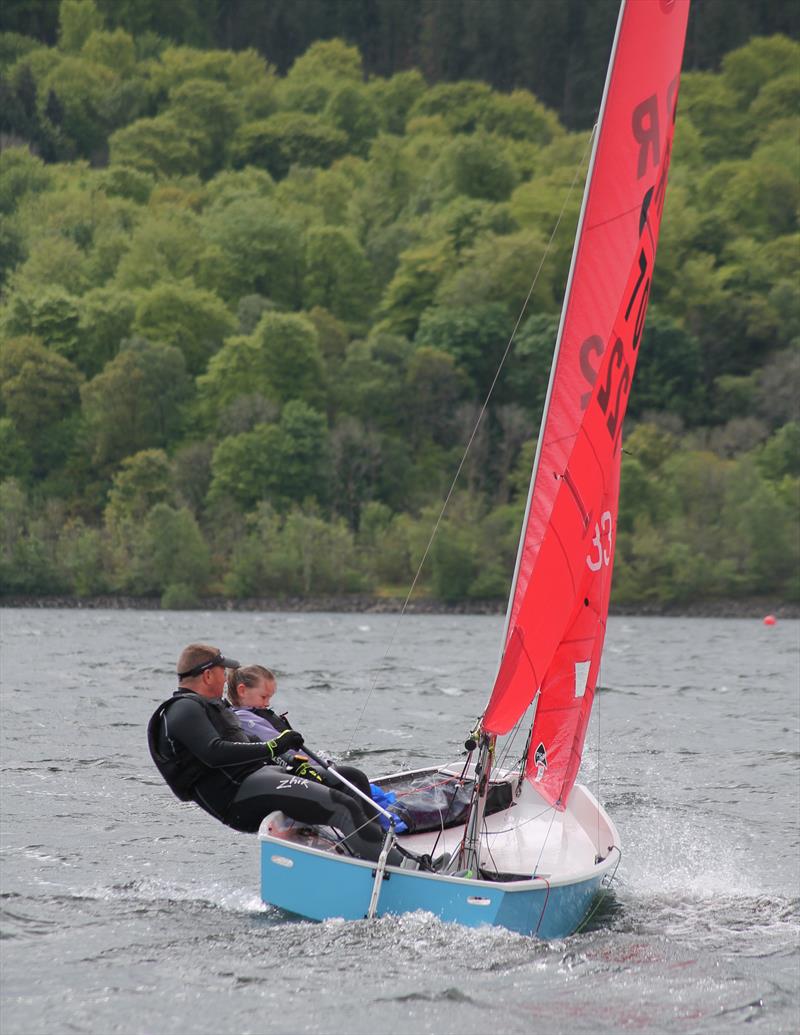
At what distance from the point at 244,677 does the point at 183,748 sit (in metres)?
0.97

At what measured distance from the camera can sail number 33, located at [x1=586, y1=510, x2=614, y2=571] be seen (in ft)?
35.1

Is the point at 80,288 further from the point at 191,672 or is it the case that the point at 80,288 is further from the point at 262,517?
the point at 191,672

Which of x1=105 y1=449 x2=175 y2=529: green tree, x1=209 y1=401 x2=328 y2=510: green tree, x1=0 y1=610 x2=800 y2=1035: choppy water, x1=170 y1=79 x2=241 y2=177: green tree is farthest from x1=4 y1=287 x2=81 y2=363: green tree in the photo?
x1=0 y1=610 x2=800 y2=1035: choppy water

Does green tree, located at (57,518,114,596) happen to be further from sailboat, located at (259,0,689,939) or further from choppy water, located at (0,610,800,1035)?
sailboat, located at (259,0,689,939)

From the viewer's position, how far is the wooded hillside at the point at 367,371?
76.5 m

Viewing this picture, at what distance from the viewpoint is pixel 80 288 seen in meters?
115

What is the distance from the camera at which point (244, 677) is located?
419 inches

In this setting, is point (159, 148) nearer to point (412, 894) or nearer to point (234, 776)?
point (234, 776)

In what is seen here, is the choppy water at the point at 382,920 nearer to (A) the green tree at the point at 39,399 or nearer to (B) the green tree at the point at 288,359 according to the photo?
(B) the green tree at the point at 288,359

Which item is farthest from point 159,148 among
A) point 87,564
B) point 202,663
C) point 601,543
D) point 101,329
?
point 202,663

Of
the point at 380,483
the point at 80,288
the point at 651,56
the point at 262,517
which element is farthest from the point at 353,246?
the point at 651,56

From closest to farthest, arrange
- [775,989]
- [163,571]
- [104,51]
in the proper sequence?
[775,989] → [163,571] → [104,51]

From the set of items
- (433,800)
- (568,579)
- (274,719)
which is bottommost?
(433,800)

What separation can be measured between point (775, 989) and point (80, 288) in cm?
11118
